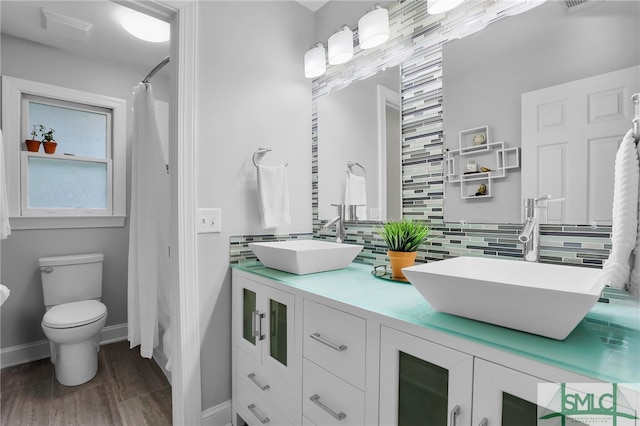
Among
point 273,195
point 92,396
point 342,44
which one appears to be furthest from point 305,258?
point 92,396

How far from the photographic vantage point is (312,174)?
2.11 metres

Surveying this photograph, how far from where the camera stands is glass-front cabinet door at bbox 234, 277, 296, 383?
129cm

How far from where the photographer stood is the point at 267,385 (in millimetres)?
1405

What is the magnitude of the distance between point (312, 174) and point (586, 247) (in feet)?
4.78

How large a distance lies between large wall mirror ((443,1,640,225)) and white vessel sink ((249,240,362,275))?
1.76 ft

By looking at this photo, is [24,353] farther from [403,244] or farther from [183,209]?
[403,244]

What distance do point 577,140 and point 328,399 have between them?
4.03 ft

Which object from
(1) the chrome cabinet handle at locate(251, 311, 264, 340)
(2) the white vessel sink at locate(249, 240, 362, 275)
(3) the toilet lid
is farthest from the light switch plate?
(3) the toilet lid

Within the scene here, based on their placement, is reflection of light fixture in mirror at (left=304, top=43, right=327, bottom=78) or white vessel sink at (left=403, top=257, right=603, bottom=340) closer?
white vessel sink at (left=403, top=257, right=603, bottom=340)

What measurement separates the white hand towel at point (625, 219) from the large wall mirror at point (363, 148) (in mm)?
917

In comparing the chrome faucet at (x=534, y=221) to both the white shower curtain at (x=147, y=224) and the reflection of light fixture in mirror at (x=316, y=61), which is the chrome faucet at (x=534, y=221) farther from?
the white shower curtain at (x=147, y=224)

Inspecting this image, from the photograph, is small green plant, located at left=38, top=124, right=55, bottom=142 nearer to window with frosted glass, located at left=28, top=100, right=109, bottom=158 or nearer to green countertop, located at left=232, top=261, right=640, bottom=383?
window with frosted glass, located at left=28, top=100, right=109, bottom=158

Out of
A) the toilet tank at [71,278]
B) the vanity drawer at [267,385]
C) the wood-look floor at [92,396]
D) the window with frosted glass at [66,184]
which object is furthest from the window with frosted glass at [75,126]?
the vanity drawer at [267,385]

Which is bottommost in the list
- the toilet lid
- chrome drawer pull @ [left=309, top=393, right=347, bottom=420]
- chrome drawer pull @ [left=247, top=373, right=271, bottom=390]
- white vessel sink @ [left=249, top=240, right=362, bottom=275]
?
chrome drawer pull @ [left=247, top=373, right=271, bottom=390]
